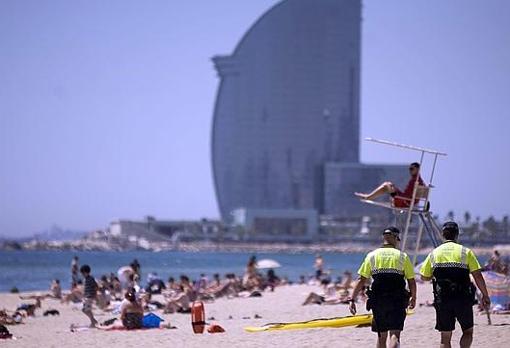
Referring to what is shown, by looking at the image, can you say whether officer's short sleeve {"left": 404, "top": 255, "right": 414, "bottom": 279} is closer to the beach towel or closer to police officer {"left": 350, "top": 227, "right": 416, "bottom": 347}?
police officer {"left": 350, "top": 227, "right": 416, "bottom": 347}

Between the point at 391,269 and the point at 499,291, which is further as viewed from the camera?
the point at 499,291

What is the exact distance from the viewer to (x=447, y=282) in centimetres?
828

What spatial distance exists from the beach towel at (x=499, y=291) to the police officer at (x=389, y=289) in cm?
600

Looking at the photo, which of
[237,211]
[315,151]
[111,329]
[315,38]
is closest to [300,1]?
[315,38]

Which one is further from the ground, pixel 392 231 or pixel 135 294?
pixel 392 231

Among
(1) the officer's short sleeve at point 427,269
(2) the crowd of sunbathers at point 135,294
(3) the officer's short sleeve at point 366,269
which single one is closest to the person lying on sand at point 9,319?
(2) the crowd of sunbathers at point 135,294

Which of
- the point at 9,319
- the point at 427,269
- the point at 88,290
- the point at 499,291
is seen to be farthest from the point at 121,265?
the point at 427,269

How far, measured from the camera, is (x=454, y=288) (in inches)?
325

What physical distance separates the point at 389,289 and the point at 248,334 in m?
4.64

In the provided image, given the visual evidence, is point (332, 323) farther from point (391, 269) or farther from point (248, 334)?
point (391, 269)

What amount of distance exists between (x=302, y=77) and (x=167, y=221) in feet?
114

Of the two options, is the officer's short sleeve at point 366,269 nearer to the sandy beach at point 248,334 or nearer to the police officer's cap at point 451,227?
the police officer's cap at point 451,227

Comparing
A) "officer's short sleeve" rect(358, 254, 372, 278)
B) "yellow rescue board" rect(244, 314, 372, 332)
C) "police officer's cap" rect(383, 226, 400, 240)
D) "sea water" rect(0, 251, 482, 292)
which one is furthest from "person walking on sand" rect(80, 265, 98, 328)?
"sea water" rect(0, 251, 482, 292)

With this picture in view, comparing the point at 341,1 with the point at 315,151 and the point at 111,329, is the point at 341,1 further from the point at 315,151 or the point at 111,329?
the point at 111,329
